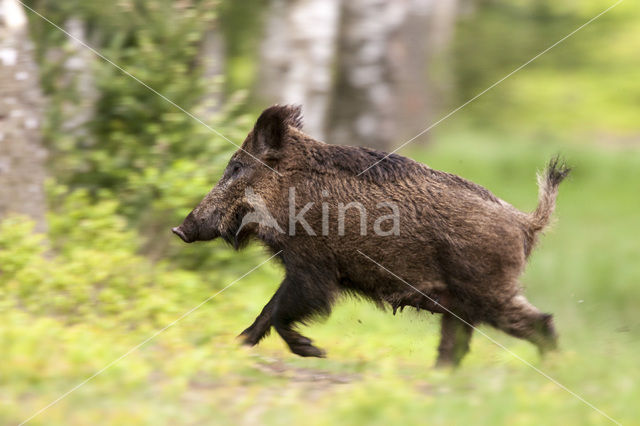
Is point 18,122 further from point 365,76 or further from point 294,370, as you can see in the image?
point 365,76

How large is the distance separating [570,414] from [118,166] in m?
5.20

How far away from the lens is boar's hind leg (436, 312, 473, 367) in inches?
215

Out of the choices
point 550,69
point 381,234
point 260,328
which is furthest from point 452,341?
point 550,69

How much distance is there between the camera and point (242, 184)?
219 inches

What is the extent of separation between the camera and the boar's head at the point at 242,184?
549cm

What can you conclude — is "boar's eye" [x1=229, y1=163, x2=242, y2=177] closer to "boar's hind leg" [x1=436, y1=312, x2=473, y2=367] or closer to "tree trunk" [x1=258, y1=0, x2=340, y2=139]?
"boar's hind leg" [x1=436, y1=312, x2=473, y2=367]

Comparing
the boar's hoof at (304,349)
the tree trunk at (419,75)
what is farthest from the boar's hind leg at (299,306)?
the tree trunk at (419,75)

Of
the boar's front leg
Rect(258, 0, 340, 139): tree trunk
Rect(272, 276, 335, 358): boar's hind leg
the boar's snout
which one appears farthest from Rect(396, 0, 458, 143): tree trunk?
Rect(272, 276, 335, 358): boar's hind leg

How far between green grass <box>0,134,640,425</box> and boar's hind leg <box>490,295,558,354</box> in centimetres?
11

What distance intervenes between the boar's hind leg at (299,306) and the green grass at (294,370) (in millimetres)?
156

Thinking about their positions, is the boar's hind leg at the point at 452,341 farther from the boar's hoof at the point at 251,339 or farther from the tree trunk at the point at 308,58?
the tree trunk at the point at 308,58

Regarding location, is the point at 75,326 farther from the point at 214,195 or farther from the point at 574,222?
the point at 574,222

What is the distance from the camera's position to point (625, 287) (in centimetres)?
840

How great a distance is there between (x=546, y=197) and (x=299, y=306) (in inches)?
70.8
